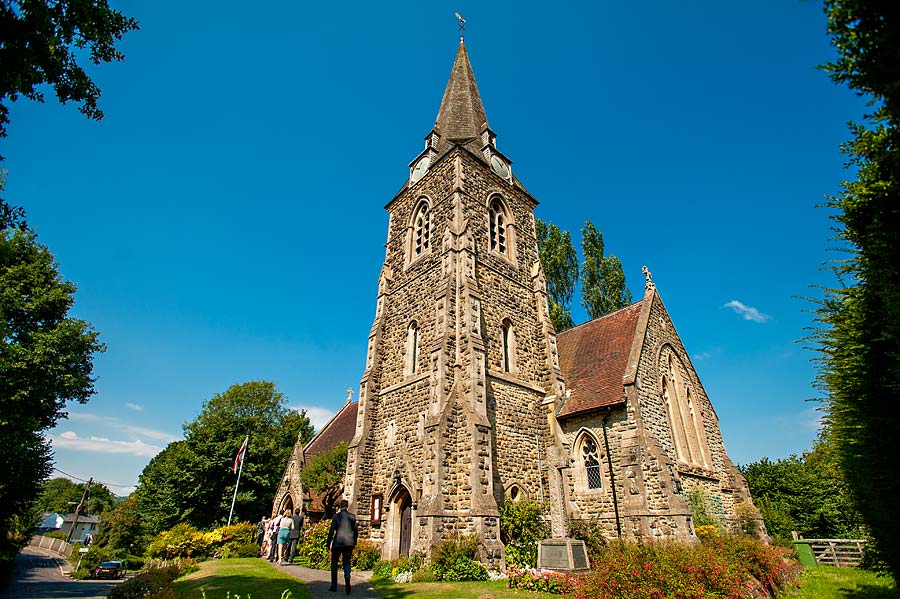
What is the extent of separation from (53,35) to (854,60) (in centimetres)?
1174

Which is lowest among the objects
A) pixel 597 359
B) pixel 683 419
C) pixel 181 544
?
pixel 181 544

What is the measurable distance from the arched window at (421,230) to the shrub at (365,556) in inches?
Result: 525

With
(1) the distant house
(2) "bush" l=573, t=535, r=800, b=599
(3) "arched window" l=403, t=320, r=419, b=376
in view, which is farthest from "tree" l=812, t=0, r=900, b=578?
(1) the distant house

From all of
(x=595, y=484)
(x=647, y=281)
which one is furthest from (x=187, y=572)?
(x=647, y=281)

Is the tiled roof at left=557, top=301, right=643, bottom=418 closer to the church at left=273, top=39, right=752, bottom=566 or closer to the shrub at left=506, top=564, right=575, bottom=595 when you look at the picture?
the church at left=273, top=39, right=752, bottom=566

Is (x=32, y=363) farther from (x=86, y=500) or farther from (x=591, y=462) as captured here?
(x=86, y=500)

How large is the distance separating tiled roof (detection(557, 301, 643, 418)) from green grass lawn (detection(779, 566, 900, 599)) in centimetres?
674

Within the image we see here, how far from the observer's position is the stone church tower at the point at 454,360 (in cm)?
1443

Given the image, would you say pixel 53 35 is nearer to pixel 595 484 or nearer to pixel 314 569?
pixel 314 569

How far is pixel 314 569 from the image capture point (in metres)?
15.3

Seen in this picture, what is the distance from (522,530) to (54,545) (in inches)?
3045

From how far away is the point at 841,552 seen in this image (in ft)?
60.9

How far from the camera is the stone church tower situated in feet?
47.3

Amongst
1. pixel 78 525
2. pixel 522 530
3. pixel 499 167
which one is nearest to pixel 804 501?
pixel 522 530
